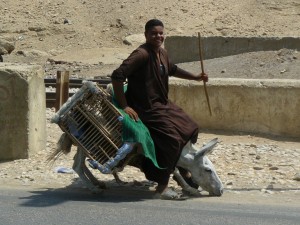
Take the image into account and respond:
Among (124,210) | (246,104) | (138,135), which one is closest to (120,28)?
(246,104)

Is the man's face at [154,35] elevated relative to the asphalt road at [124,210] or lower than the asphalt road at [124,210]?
elevated

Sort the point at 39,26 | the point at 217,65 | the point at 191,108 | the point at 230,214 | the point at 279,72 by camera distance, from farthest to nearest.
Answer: the point at 39,26 → the point at 217,65 → the point at 279,72 → the point at 191,108 → the point at 230,214

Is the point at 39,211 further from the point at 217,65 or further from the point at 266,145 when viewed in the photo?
the point at 217,65

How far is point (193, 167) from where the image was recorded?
282 inches

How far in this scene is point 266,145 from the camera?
9227mm

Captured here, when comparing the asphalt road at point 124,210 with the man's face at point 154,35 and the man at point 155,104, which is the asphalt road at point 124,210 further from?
the man's face at point 154,35

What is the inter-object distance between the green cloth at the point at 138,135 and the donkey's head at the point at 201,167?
0.38 m

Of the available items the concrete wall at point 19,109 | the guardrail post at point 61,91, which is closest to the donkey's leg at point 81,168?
the concrete wall at point 19,109

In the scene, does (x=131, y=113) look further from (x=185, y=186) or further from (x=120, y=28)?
(x=120, y=28)

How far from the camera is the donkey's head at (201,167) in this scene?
7113 millimetres

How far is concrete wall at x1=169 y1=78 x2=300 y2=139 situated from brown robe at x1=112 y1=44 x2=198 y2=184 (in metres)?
2.62

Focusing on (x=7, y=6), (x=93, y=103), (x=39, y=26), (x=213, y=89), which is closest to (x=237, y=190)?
(x=93, y=103)

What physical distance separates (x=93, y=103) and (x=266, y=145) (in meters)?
2.89

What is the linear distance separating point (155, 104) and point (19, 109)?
88.2 inches
